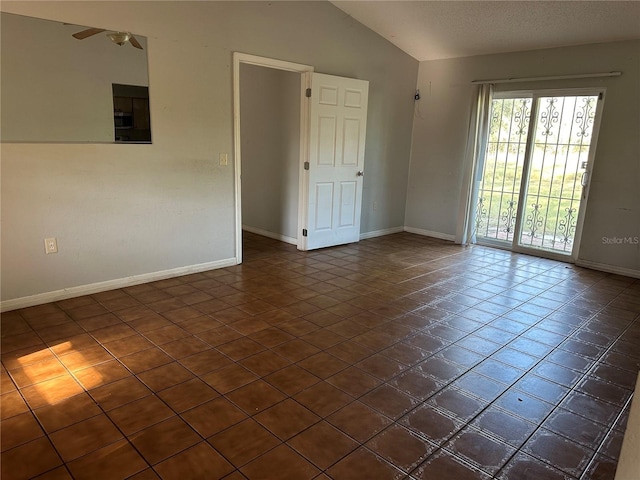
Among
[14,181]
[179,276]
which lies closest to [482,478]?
[179,276]

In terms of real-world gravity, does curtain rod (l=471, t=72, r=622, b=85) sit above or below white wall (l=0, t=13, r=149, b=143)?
above

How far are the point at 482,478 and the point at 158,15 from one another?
12.8 ft

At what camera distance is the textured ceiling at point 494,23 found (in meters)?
3.94

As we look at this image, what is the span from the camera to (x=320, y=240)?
17.1 ft

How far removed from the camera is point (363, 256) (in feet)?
16.6

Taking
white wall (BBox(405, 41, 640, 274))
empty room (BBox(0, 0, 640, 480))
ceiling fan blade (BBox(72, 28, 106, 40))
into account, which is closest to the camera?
empty room (BBox(0, 0, 640, 480))

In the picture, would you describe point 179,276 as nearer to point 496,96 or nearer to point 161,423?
point 161,423

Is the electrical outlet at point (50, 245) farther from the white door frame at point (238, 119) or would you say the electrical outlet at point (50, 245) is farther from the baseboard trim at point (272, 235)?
the baseboard trim at point (272, 235)

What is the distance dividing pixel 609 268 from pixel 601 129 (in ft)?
5.05

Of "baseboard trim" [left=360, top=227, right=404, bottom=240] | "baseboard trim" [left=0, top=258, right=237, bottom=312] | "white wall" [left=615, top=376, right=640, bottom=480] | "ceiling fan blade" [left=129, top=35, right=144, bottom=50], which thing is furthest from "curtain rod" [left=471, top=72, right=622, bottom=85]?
"white wall" [left=615, top=376, right=640, bottom=480]

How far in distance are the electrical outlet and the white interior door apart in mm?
2586

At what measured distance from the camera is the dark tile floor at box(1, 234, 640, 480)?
1818 mm

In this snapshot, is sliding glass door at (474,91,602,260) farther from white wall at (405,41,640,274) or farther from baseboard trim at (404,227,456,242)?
baseboard trim at (404,227,456,242)

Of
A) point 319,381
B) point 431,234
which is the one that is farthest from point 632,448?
point 431,234
